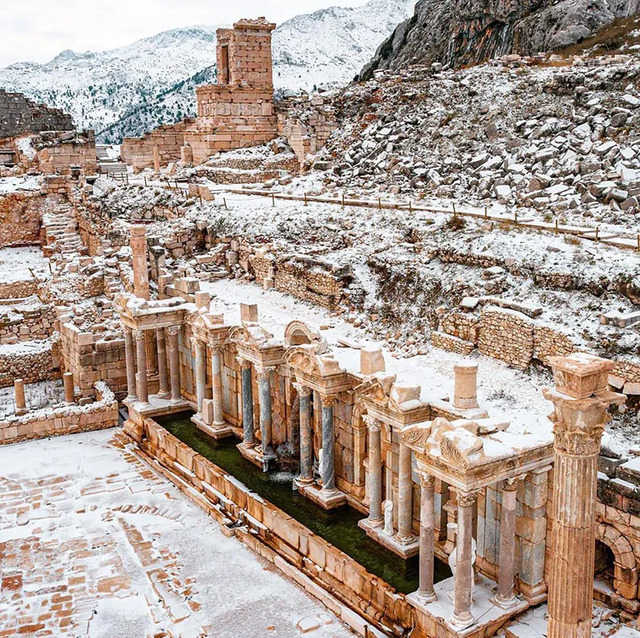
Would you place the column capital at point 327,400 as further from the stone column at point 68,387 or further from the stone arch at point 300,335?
the stone column at point 68,387

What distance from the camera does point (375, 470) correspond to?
46.3 ft

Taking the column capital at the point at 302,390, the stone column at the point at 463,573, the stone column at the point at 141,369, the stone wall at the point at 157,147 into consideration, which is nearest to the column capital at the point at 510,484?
the stone column at the point at 463,573

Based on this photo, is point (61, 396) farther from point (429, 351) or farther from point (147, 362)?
point (429, 351)

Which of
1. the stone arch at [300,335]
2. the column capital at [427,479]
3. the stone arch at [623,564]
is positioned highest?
the stone arch at [300,335]

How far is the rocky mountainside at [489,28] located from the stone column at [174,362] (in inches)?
1010

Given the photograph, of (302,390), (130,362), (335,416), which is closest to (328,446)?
(335,416)

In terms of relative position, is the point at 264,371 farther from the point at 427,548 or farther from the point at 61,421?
the point at 61,421

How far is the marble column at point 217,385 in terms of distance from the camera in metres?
19.2

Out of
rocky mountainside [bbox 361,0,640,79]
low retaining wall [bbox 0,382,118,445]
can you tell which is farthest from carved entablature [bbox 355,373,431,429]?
rocky mountainside [bbox 361,0,640,79]

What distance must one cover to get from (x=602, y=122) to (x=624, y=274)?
11007 mm

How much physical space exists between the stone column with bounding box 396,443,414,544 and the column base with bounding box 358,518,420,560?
0.07m

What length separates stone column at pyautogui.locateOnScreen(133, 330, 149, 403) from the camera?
20719 mm

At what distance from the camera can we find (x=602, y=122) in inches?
990

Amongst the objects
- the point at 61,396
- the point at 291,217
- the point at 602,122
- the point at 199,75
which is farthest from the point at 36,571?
the point at 199,75
